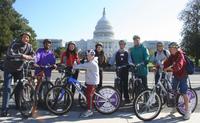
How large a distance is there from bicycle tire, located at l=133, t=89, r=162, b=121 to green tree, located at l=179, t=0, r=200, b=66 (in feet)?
204

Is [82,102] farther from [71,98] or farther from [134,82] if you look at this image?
[134,82]

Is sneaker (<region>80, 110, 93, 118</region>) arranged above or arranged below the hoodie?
below

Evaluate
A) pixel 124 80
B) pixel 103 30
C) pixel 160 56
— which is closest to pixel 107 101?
pixel 124 80

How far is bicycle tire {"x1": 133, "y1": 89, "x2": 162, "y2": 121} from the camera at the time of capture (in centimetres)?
938

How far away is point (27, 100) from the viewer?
31.1ft

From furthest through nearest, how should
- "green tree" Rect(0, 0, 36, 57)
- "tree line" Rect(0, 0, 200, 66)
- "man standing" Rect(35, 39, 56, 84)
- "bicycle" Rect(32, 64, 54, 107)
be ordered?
"tree line" Rect(0, 0, 200, 66), "green tree" Rect(0, 0, 36, 57), "man standing" Rect(35, 39, 56, 84), "bicycle" Rect(32, 64, 54, 107)

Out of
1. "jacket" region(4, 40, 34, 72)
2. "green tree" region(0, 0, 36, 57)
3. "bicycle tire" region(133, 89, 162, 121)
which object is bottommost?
"bicycle tire" region(133, 89, 162, 121)

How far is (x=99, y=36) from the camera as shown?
157125 mm

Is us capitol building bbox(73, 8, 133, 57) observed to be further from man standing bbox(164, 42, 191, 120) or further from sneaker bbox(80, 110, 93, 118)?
sneaker bbox(80, 110, 93, 118)

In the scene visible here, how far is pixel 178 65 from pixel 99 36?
147911 millimetres

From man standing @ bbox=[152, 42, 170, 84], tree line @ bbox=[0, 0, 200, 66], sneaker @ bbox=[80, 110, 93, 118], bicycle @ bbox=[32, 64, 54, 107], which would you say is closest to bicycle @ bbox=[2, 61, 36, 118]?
bicycle @ bbox=[32, 64, 54, 107]

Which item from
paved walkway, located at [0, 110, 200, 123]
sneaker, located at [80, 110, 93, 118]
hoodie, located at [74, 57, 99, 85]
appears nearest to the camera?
paved walkway, located at [0, 110, 200, 123]

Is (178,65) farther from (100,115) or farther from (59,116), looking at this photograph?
(59,116)

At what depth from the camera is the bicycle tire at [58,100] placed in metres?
9.55
